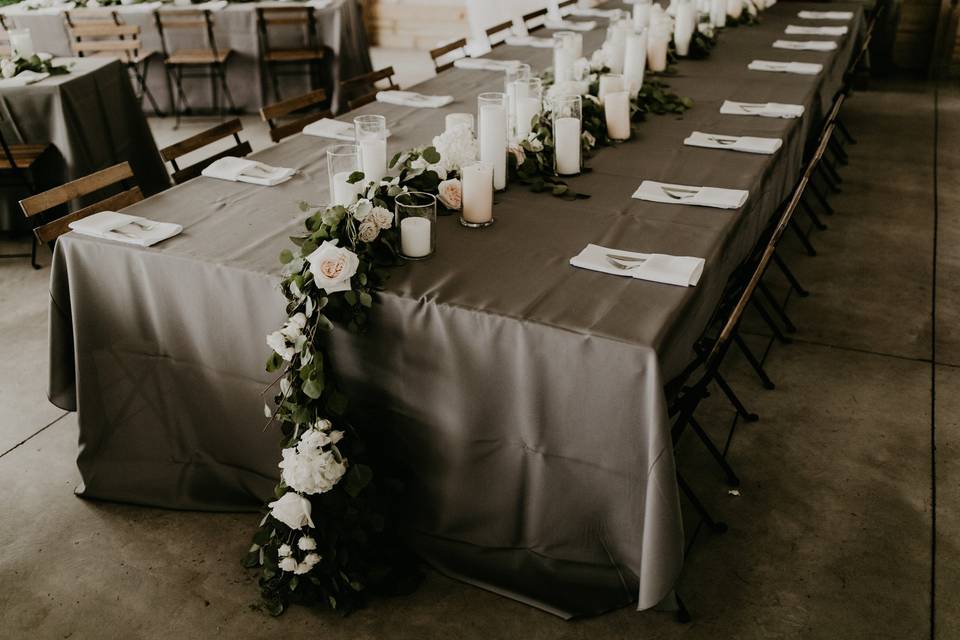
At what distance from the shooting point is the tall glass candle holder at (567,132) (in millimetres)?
2650

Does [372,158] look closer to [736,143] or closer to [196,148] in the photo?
[196,148]

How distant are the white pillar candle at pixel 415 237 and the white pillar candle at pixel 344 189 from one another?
0.19m

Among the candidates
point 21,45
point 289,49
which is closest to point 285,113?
point 21,45

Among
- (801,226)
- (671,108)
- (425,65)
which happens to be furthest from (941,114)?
(425,65)

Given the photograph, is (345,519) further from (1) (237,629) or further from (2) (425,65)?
(2) (425,65)

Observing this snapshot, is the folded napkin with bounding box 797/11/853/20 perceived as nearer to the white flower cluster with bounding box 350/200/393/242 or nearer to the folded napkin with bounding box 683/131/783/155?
the folded napkin with bounding box 683/131/783/155

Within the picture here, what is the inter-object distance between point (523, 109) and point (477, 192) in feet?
2.02

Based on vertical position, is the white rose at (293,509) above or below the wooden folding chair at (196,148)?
below

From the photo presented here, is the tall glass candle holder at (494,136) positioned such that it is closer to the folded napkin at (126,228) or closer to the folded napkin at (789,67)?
the folded napkin at (126,228)

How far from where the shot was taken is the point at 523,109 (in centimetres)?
278

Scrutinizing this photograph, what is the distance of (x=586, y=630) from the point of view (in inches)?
82.1

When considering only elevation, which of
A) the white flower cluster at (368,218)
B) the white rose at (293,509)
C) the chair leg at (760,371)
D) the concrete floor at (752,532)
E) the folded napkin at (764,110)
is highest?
the white flower cluster at (368,218)

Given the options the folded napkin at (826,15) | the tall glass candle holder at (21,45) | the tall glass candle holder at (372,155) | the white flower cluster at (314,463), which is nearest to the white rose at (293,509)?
the white flower cluster at (314,463)

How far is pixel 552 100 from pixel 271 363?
133 cm
